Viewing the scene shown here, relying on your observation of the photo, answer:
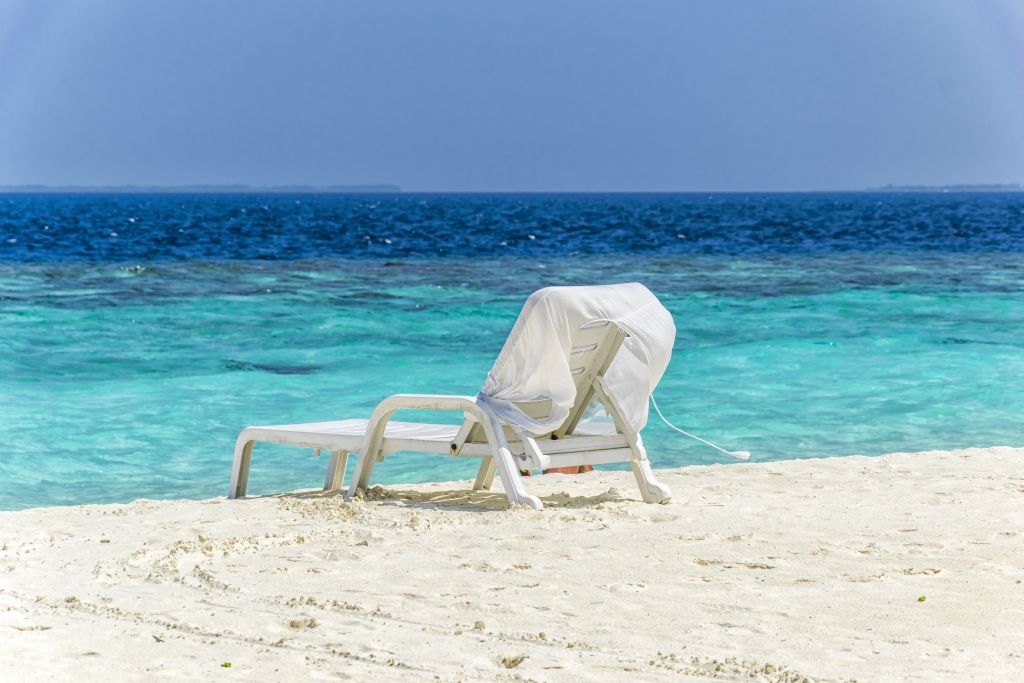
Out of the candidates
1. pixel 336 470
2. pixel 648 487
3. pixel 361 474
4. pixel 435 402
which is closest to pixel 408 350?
pixel 336 470

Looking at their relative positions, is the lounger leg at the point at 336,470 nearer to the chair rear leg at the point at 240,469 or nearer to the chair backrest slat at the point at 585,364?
the chair rear leg at the point at 240,469

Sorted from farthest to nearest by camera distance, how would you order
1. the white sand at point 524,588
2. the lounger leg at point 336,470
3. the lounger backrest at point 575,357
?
the lounger leg at point 336,470
the lounger backrest at point 575,357
the white sand at point 524,588

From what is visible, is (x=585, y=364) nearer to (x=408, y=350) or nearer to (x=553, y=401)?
(x=553, y=401)

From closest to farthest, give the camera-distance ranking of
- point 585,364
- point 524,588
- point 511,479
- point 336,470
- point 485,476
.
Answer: point 524,588, point 511,479, point 585,364, point 485,476, point 336,470

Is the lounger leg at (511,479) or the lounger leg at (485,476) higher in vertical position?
the lounger leg at (511,479)

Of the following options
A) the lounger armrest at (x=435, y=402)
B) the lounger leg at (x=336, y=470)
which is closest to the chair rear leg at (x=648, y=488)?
the lounger armrest at (x=435, y=402)

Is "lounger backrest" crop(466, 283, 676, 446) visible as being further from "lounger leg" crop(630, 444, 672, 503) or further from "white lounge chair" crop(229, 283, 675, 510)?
"lounger leg" crop(630, 444, 672, 503)

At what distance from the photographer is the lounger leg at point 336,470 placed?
6.32 meters

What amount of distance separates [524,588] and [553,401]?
4.56 feet

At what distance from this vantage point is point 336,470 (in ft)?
20.9

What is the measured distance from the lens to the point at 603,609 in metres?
3.96

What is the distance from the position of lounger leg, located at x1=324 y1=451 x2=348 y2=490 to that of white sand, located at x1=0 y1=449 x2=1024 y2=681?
0.36 meters

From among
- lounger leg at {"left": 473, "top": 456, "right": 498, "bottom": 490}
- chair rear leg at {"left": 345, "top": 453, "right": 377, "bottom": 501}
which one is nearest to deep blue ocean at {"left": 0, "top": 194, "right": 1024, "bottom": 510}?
lounger leg at {"left": 473, "top": 456, "right": 498, "bottom": 490}

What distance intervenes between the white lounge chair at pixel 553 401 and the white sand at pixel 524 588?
0.24 metres
